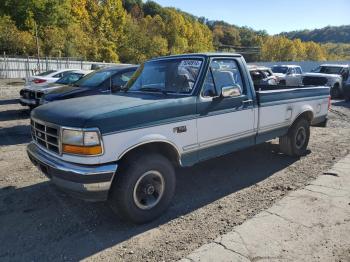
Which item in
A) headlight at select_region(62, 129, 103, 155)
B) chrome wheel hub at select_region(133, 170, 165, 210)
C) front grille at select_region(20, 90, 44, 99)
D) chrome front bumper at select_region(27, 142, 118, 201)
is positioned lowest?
chrome wheel hub at select_region(133, 170, 165, 210)

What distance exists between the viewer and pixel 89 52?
62.7m

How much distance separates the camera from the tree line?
2031 inches

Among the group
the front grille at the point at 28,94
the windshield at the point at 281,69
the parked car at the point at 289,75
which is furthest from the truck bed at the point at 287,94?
the windshield at the point at 281,69

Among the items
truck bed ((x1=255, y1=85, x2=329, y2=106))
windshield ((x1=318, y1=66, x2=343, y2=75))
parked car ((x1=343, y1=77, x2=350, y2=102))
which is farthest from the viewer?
windshield ((x1=318, y1=66, x2=343, y2=75))

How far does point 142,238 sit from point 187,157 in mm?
1217

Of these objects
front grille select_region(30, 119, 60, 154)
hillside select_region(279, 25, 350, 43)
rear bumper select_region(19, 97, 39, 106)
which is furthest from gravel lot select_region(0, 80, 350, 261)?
hillside select_region(279, 25, 350, 43)

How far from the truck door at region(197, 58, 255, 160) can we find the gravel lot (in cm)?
74

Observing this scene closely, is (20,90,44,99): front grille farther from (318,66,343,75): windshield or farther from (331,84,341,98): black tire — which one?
(318,66,343,75): windshield

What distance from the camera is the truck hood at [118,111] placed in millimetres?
3693

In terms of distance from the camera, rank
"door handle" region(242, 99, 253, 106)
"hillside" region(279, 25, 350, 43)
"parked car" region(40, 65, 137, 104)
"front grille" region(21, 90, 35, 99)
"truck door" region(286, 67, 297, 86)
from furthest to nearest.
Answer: "hillside" region(279, 25, 350, 43) → "truck door" region(286, 67, 297, 86) → "front grille" region(21, 90, 35, 99) → "parked car" region(40, 65, 137, 104) → "door handle" region(242, 99, 253, 106)

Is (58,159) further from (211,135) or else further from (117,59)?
(117,59)

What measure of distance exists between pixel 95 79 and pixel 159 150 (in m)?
5.87

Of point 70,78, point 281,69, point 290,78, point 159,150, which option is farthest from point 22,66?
point 159,150

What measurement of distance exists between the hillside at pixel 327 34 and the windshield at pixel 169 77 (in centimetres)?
16203
